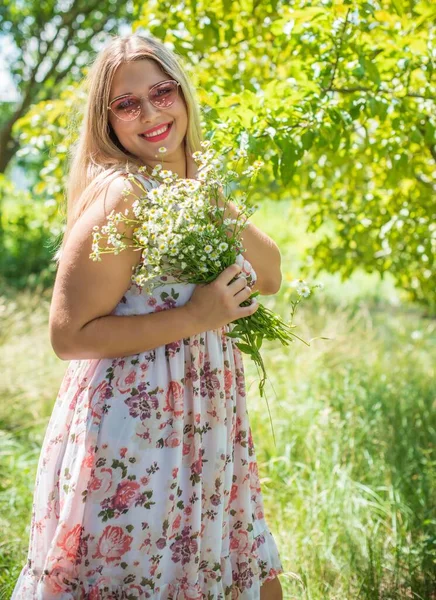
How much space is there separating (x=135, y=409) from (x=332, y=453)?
2.01 meters

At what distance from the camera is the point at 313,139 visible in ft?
7.92

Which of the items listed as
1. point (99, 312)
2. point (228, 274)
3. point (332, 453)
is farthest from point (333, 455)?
point (99, 312)

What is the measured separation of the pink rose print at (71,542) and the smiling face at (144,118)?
3.31ft

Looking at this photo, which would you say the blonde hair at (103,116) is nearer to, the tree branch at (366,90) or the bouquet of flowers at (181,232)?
the bouquet of flowers at (181,232)

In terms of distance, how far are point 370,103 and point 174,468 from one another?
144 centimetres

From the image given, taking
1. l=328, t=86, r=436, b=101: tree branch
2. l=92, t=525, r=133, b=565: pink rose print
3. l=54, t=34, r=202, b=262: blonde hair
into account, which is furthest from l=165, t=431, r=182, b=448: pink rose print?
l=328, t=86, r=436, b=101: tree branch

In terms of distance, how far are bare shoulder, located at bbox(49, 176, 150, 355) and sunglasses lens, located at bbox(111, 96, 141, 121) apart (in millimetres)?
272

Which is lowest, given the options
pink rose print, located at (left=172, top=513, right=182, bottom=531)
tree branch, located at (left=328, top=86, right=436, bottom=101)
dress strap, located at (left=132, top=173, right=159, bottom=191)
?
pink rose print, located at (left=172, top=513, right=182, bottom=531)

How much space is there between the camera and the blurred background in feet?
8.21

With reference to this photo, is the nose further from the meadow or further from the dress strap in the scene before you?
the meadow

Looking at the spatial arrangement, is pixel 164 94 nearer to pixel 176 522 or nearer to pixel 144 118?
pixel 144 118

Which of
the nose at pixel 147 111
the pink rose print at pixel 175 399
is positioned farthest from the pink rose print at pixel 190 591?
the nose at pixel 147 111

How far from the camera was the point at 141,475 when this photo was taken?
1.75 m

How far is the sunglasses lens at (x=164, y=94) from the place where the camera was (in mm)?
1947
